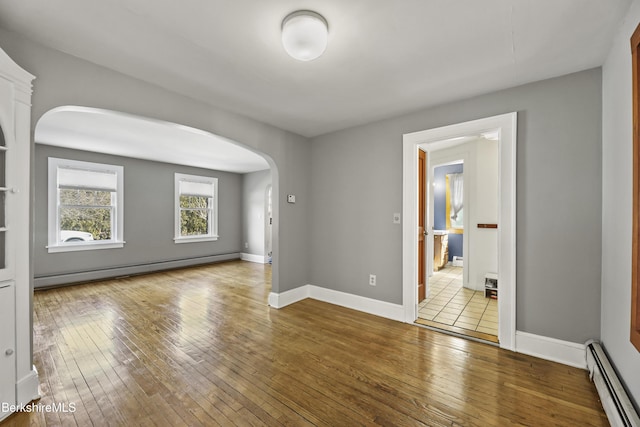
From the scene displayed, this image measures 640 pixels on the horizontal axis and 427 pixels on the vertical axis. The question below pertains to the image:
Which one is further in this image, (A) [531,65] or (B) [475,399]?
(A) [531,65]

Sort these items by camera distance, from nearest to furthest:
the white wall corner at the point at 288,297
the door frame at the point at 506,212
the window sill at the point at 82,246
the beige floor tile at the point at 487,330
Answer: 1. the door frame at the point at 506,212
2. the beige floor tile at the point at 487,330
3. the white wall corner at the point at 288,297
4. the window sill at the point at 82,246

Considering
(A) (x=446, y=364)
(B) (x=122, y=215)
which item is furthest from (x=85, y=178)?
(A) (x=446, y=364)

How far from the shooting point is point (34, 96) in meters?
1.79

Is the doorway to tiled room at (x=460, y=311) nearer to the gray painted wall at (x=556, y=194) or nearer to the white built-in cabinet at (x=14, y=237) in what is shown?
the gray painted wall at (x=556, y=194)

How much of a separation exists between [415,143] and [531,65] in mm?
1181

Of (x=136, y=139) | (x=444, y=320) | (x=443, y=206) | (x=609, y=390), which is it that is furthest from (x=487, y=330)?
(x=136, y=139)

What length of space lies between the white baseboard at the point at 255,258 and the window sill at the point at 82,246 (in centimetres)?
294

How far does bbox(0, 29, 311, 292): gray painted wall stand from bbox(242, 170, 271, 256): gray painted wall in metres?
3.31

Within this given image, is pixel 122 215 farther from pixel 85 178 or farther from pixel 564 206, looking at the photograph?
pixel 564 206

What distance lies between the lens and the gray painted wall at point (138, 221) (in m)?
4.60

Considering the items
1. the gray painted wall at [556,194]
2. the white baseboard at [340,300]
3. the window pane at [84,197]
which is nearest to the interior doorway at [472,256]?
the white baseboard at [340,300]

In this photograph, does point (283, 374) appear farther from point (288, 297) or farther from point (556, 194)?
point (556, 194)

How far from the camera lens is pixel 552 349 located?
2.28 metres

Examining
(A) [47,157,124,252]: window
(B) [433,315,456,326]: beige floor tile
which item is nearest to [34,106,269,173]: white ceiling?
(A) [47,157,124,252]: window
